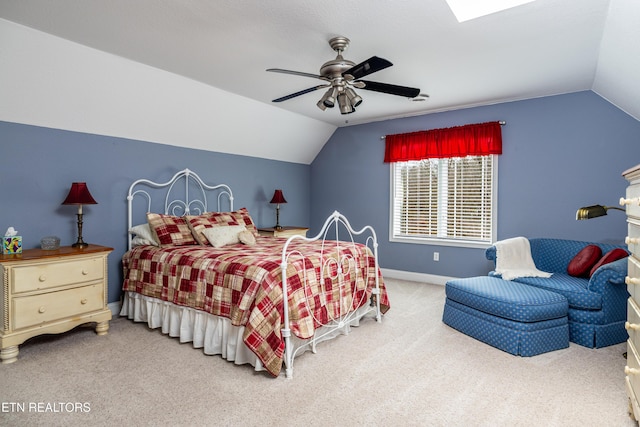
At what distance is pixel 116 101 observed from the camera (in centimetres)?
342

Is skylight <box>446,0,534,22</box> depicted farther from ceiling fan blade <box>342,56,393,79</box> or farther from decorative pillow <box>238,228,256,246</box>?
decorative pillow <box>238,228,256,246</box>

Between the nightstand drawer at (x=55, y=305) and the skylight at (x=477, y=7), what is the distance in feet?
11.6

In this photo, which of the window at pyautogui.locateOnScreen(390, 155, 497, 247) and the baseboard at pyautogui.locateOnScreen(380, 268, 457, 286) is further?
the baseboard at pyautogui.locateOnScreen(380, 268, 457, 286)

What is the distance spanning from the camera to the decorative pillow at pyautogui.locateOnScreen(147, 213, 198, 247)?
3.53 meters

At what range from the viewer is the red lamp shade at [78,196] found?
10.1 feet

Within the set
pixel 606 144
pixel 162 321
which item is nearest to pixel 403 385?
pixel 162 321

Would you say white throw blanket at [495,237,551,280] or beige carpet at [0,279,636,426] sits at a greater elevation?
white throw blanket at [495,237,551,280]

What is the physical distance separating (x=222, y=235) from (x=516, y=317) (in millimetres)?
2749

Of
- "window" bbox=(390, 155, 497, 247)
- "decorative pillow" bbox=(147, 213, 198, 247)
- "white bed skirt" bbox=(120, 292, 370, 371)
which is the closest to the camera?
"white bed skirt" bbox=(120, 292, 370, 371)

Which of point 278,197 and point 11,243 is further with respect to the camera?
point 278,197

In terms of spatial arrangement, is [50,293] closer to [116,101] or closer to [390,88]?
[116,101]

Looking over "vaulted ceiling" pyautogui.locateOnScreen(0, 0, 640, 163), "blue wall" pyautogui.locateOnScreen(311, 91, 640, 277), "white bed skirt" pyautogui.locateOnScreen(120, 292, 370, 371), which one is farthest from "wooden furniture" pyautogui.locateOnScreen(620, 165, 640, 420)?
"blue wall" pyautogui.locateOnScreen(311, 91, 640, 277)

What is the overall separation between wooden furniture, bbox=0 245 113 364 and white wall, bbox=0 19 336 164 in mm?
1248

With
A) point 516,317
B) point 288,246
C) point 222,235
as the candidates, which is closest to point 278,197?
point 222,235
